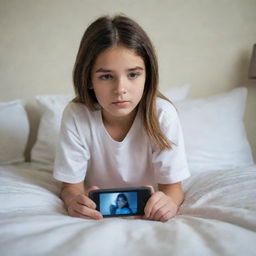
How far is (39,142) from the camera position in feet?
3.68

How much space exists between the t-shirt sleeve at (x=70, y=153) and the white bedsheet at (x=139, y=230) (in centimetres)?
10

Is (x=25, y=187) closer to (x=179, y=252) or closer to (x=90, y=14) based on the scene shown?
(x=179, y=252)

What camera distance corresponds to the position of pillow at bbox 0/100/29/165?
1.10 meters

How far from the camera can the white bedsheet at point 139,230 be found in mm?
422

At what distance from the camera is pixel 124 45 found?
2.19 ft

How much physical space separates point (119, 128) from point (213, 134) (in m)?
0.44

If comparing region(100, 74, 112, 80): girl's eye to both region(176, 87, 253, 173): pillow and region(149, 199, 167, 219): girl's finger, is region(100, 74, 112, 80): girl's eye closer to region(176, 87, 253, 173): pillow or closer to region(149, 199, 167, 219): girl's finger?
region(149, 199, 167, 219): girl's finger

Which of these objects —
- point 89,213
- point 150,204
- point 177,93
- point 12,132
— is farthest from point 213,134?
point 12,132

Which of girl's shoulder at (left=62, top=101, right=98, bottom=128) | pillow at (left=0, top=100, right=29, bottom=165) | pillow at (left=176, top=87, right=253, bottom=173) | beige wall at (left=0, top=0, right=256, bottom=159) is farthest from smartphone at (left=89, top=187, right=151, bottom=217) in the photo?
beige wall at (left=0, top=0, right=256, bottom=159)

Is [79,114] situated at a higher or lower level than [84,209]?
higher

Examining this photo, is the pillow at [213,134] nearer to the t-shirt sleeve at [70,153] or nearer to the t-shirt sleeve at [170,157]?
the t-shirt sleeve at [170,157]

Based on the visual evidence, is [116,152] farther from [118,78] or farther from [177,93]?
[177,93]

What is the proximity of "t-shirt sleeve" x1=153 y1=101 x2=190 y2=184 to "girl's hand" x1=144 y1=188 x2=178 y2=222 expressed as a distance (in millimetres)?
119

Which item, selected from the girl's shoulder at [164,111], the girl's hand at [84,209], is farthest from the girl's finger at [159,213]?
the girl's shoulder at [164,111]
